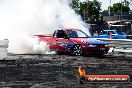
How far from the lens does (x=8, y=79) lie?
11477mm

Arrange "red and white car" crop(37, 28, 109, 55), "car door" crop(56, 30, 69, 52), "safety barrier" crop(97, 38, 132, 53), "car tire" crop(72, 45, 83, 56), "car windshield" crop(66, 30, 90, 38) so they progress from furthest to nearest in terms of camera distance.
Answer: "safety barrier" crop(97, 38, 132, 53), "car windshield" crop(66, 30, 90, 38), "car door" crop(56, 30, 69, 52), "car tire" crop(72, 45, 83, 56), "red and white car" crop(37, 28, 109, 55)

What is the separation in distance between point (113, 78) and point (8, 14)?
24.6m

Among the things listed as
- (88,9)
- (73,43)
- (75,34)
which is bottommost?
(73,43)

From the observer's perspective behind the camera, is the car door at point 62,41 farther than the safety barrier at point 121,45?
No

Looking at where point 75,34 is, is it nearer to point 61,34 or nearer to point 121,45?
point 61,34

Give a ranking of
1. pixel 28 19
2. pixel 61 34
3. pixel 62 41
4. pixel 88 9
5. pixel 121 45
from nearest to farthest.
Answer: pixel 62 41, pixel 61 34, pixel 121 45, pixel 28 19, pixel 88 9

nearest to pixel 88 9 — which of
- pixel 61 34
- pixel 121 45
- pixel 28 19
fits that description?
pixel 28 19

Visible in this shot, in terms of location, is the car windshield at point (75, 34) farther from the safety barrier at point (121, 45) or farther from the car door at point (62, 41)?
the safety barrier at point (121, 45)

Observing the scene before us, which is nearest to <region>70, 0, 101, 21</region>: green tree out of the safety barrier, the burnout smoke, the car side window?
the burnout smoke

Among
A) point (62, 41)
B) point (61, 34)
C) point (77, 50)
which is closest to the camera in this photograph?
point (77, 50)

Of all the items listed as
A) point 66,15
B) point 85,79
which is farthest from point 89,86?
point 66,15

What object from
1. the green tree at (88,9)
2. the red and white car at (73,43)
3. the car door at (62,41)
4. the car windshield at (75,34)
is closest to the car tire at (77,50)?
the red and white car at (73,43)

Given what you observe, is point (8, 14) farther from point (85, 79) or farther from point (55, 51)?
point (85, 79)

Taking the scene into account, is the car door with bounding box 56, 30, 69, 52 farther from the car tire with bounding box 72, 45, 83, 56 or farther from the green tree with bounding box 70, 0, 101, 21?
the green tree with bounding box 70, 0, 101, 21
